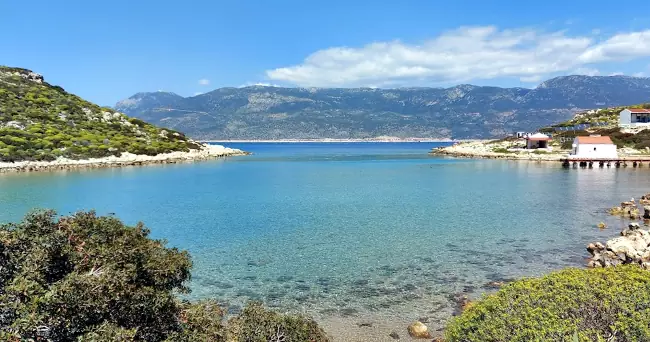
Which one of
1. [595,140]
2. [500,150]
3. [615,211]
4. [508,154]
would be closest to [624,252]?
[615,211]

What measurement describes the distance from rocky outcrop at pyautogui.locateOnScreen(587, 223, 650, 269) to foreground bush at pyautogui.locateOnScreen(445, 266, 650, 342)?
12188 mm

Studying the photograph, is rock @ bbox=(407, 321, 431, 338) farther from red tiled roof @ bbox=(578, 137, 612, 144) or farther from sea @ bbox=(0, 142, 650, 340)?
red tiled roof @ bbox=(578, 137, 612, 144)

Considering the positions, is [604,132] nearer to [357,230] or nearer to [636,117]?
[636,117]

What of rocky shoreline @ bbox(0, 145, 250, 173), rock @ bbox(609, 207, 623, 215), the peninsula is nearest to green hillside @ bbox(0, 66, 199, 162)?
rocky shoreline @ bbox(0, 145, 250, 173)

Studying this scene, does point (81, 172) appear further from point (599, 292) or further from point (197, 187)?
point (599, 292)

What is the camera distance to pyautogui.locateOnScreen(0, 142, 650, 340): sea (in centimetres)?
1945

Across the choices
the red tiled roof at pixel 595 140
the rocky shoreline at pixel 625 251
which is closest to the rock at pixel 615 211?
the rocky shoreline at pixel 625 251

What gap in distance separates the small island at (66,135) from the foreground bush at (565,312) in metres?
87.0

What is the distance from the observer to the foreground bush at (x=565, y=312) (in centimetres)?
865

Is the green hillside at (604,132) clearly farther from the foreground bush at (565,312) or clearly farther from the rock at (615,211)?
the foreground bush at (565,312)

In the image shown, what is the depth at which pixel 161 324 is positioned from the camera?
31.3 ft

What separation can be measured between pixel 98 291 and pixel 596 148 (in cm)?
10407

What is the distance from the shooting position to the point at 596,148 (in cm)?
9194

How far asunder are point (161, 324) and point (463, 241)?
22.6 m
